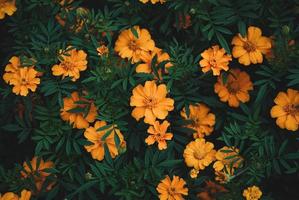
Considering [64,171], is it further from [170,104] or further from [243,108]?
[243,108]

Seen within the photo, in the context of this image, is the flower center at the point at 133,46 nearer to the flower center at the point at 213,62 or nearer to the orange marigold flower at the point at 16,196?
the flower center at the point at 213,62

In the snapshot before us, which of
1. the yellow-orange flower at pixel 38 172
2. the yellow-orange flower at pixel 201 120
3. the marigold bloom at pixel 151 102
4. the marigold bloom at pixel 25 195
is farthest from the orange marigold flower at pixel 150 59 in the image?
the marigold bloom at pixel 25 195

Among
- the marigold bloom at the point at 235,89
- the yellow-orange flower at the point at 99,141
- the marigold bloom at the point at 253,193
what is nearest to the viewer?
the marigold bloom at the point at 253,193

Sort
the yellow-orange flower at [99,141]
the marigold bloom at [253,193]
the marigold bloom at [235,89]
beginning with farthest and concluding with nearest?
the marigold bloom at [235,89] < the yellow-orange flower at [99,141] < the marigold bloom at [253,193]

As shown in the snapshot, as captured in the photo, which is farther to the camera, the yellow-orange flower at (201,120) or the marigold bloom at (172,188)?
the yellow-orange flower at (201,120)

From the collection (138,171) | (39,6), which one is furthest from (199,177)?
(39,6)

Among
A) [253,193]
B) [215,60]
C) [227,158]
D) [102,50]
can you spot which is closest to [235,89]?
[215,60]

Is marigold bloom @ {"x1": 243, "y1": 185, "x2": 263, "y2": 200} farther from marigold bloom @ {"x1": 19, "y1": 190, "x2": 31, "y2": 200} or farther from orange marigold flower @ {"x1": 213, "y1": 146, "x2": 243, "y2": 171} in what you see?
marigold bloom @ {"x1": 19, "y1": 190, "x2": 31, "y2": 200}

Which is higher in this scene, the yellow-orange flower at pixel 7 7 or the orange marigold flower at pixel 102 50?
the yellow-orange flower at pixel 7 7
